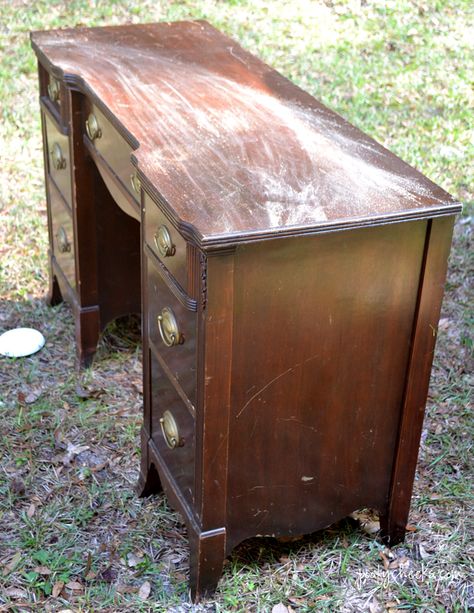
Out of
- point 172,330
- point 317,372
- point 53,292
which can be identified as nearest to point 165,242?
point 172,330

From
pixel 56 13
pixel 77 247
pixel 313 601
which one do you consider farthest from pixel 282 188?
pixel 56 13

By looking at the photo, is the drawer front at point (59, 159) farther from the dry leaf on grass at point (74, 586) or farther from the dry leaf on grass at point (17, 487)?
the dry leaf on grass at point (74, 586)

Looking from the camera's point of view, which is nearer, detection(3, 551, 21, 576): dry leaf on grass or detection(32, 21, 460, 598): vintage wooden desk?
detection(32, 21, 460, 598): vintage wooden desk

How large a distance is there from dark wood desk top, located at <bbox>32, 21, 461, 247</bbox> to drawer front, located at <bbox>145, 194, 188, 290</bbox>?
0.09m

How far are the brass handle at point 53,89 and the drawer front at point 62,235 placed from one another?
15.4 inches

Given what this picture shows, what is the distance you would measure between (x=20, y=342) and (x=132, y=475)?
89 cm

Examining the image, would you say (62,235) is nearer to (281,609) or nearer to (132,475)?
(132,475)

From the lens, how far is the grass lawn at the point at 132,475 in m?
2.56

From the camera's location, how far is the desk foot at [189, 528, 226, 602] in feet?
7.83

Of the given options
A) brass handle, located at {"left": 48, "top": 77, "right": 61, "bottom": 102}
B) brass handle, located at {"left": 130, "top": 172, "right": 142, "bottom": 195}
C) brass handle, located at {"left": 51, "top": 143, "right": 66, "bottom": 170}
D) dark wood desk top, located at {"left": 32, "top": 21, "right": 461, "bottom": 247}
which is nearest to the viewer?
dark wood desk top, located at {"left": 32, "top": 21, "right": 461, "bottom": 247}

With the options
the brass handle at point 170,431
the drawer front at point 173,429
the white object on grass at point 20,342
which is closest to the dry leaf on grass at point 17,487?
the drawer front at point 173,429

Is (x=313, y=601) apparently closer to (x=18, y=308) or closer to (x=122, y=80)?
(x=122, y=80)

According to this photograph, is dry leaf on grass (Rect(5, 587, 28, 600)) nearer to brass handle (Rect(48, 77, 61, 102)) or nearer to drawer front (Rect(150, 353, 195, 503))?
drawer front (Rect(150, 353, 195, 503))

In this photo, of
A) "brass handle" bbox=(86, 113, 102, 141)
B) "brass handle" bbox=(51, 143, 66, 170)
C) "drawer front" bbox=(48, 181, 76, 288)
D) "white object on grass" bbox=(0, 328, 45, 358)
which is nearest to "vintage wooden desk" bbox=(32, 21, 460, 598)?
"brass handle" bbox=(86, 113, 102, 141)
